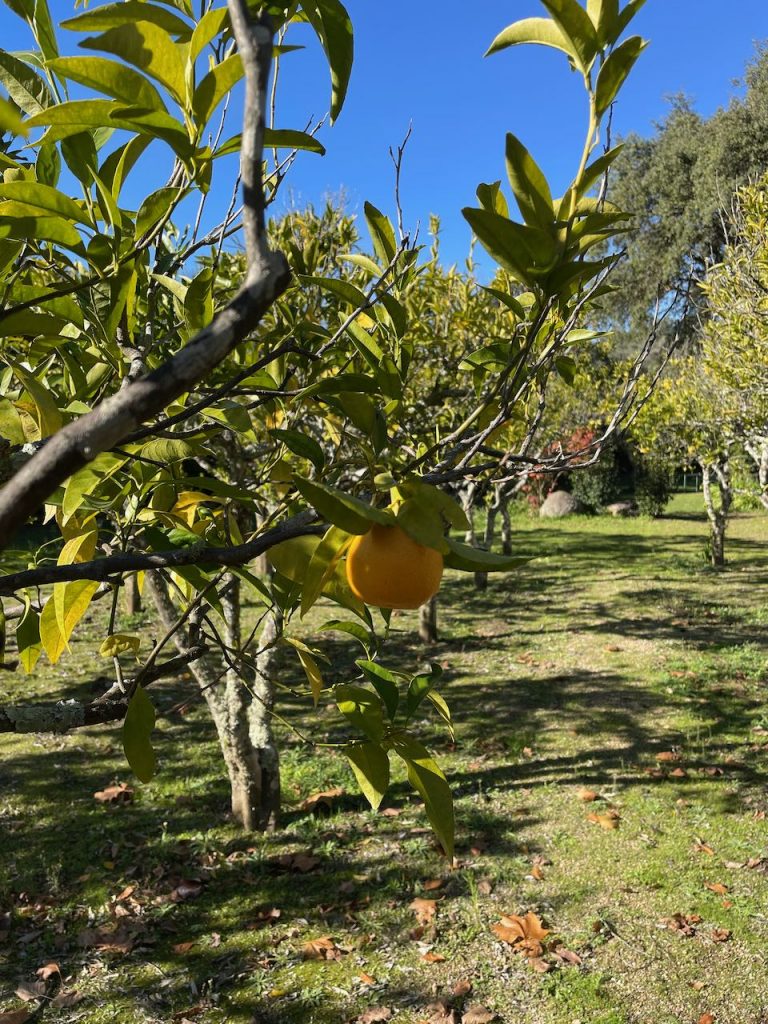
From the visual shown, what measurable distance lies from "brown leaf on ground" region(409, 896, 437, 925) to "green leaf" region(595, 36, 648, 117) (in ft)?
10.8

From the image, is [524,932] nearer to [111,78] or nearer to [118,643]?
[118,643]

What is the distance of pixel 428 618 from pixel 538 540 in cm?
752

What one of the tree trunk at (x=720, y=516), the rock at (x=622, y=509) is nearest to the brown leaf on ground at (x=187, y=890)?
the tree trunk at (x=720, y=516)

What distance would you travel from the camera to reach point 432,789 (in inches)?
32.2

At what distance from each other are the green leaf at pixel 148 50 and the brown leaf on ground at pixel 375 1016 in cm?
293

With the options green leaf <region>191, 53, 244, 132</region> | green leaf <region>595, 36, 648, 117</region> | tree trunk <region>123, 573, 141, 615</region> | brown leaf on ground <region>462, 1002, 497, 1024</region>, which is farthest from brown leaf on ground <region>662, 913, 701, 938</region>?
tree trunk <region>123, 573, 141, 615</region>

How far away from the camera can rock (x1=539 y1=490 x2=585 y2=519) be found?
1828 cm

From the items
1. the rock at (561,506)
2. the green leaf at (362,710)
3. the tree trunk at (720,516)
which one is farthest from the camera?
the rock at (561,506)

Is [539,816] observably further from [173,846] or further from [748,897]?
[173,846]

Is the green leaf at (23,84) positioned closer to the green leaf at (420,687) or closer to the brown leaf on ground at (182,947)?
the green leaf at (420,687)

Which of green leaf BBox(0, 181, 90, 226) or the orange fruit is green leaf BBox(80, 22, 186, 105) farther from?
the orange fruit

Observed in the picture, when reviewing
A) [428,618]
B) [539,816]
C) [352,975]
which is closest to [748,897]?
[539,816]

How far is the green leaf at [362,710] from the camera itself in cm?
89

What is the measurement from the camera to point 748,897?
326 cm
